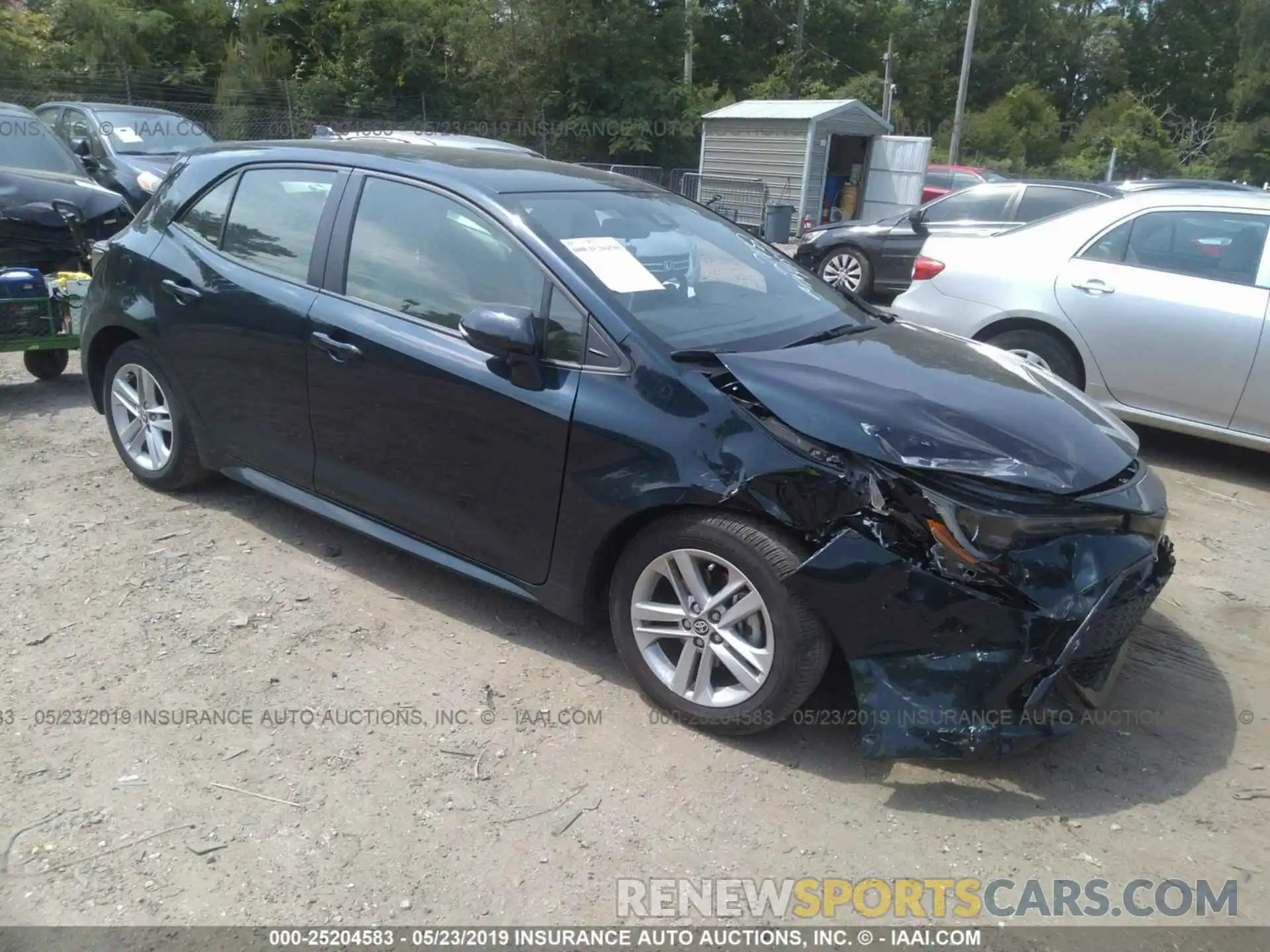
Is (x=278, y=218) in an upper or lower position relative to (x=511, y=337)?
upper

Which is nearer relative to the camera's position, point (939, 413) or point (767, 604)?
point (767, 604)

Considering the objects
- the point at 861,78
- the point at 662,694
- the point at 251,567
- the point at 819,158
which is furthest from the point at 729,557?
the point at 861,78

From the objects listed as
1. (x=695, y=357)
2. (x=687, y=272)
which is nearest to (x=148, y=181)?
(x=687, y=272)

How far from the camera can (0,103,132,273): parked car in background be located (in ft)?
25.2

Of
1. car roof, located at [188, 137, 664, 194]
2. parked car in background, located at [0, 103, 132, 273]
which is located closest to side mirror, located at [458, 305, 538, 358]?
car roof, located at [188, 137, 664, 194]

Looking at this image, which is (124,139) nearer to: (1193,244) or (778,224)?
(778,224)

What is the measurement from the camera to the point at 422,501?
145 inches

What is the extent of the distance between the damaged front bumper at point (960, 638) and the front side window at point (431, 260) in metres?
1.45

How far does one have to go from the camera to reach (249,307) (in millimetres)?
4102

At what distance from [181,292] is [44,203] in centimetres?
470

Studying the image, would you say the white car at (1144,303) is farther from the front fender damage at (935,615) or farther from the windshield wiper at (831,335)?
the front fender damage at (935,615)

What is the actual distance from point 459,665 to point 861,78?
136 feet

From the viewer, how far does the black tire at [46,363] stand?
22.4 feet

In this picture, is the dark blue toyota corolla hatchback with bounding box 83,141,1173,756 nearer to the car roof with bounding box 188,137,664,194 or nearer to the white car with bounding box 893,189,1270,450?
the car roof with bounding box 188,137,664,194
